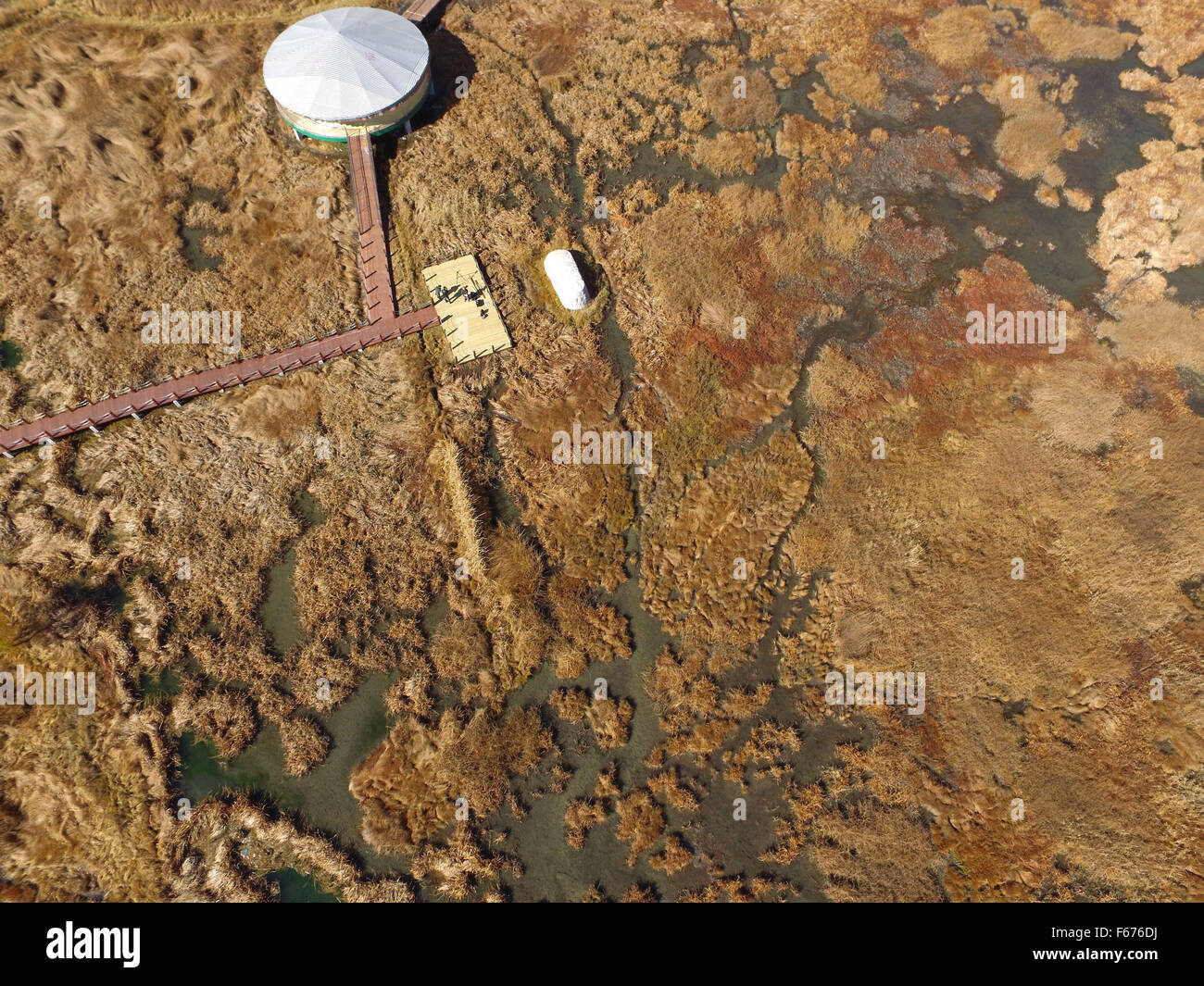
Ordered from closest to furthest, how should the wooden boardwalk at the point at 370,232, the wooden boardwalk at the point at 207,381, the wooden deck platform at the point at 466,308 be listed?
the wooden boardwalk at the point at 207,381 → the wooden deck platform at the point at 466,308 → the wooden boardwalk at the point at 370,232

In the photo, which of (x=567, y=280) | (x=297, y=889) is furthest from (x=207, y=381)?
(x=297, y=889)

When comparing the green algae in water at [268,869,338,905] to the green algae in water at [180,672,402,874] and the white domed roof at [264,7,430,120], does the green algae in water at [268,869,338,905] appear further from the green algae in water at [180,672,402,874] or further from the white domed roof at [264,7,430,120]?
the white domed roof at [264,7,430,120]

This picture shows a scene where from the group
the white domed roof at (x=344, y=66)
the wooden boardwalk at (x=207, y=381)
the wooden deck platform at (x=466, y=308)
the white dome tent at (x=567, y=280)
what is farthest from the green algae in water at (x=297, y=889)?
the white domed roof at (x=344, y=66)

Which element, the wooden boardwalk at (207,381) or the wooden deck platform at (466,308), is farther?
the wooden deck platform at (466,308)

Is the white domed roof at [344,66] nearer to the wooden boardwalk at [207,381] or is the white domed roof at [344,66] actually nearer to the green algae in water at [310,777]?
the wooden boardwalk at [207,381]

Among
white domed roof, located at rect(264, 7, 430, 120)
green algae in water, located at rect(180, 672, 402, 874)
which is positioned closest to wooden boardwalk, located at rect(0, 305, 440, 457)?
white domed roof, located at rect(264, 7, 430, 120)

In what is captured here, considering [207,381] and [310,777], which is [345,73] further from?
[310,777]
